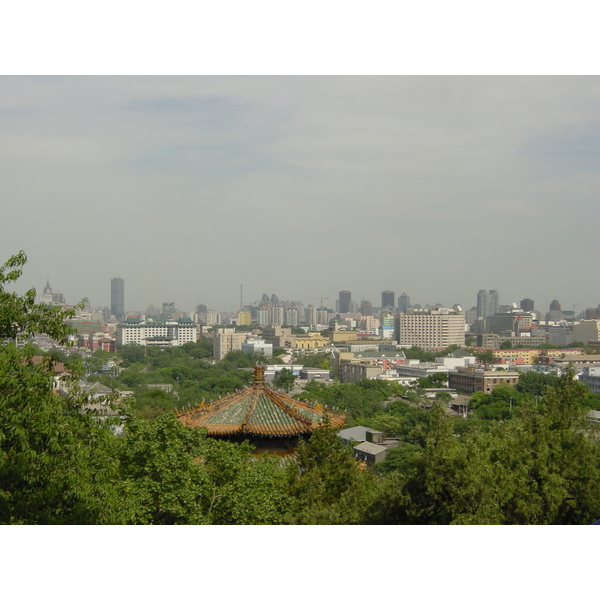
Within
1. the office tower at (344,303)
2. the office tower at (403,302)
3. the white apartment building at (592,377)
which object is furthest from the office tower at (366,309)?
the white apartment building at (592,377)

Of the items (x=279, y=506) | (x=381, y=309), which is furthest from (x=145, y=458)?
(x=381, y=309)

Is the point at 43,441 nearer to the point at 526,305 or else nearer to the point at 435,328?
the point at 435,328

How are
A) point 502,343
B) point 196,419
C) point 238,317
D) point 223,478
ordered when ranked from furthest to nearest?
point 238,317
point 502,343
point 196,419
point 223,478

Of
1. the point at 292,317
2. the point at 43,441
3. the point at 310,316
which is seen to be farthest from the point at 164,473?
the point at 310,316

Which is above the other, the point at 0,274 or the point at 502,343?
the point at 0,274

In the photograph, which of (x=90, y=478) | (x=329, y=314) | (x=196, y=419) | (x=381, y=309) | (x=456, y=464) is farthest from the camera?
(x=329, y=314)

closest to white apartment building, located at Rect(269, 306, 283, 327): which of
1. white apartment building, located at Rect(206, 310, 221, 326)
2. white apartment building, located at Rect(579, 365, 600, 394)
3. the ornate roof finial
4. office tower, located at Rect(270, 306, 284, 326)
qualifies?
office tower, located at Rect(270, 306, 284, 326)

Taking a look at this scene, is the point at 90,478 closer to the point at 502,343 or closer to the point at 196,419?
the point at 196,419
